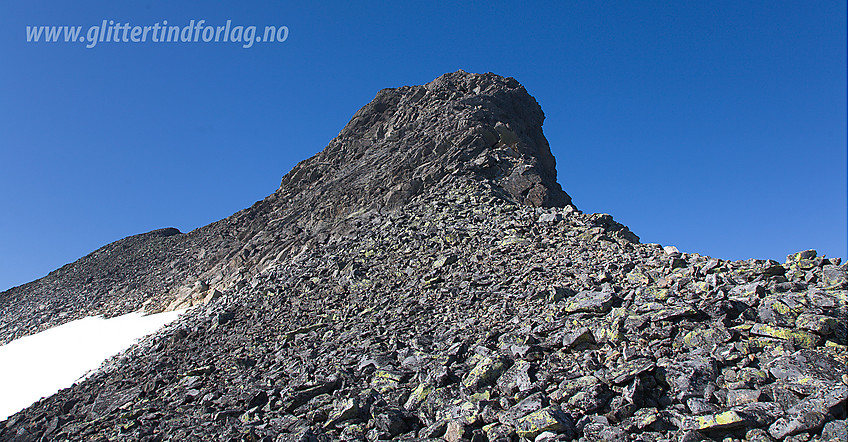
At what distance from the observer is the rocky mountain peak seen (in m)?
25.9

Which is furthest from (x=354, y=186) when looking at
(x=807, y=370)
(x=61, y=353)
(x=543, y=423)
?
(x=807, y=370)

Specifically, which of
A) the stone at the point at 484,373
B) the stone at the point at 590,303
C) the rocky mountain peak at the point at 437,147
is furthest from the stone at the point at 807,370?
the rocky mountain peak at the point at 437,147

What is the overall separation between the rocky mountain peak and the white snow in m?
11.9

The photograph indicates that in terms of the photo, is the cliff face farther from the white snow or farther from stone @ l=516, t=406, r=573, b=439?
stone @ l=516, t=406, r=573, b=439

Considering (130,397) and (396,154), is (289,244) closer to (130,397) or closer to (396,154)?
(396,154)

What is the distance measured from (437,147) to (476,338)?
1713cm

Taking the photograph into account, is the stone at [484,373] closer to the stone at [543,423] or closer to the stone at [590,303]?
the stone at [543,423]

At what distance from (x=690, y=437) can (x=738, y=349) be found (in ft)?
9.47

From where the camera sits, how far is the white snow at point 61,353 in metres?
19.2

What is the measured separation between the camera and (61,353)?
2359 centimetres

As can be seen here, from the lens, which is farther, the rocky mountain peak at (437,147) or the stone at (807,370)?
the rocky mountain peak at (437,147)

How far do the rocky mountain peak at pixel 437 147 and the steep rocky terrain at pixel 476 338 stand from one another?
0.24 meters

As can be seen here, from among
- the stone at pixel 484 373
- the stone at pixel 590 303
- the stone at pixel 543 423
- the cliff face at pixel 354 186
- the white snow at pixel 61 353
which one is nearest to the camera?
the stone at pixel 543 423

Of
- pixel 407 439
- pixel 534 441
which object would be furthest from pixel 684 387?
pixel 407 439
